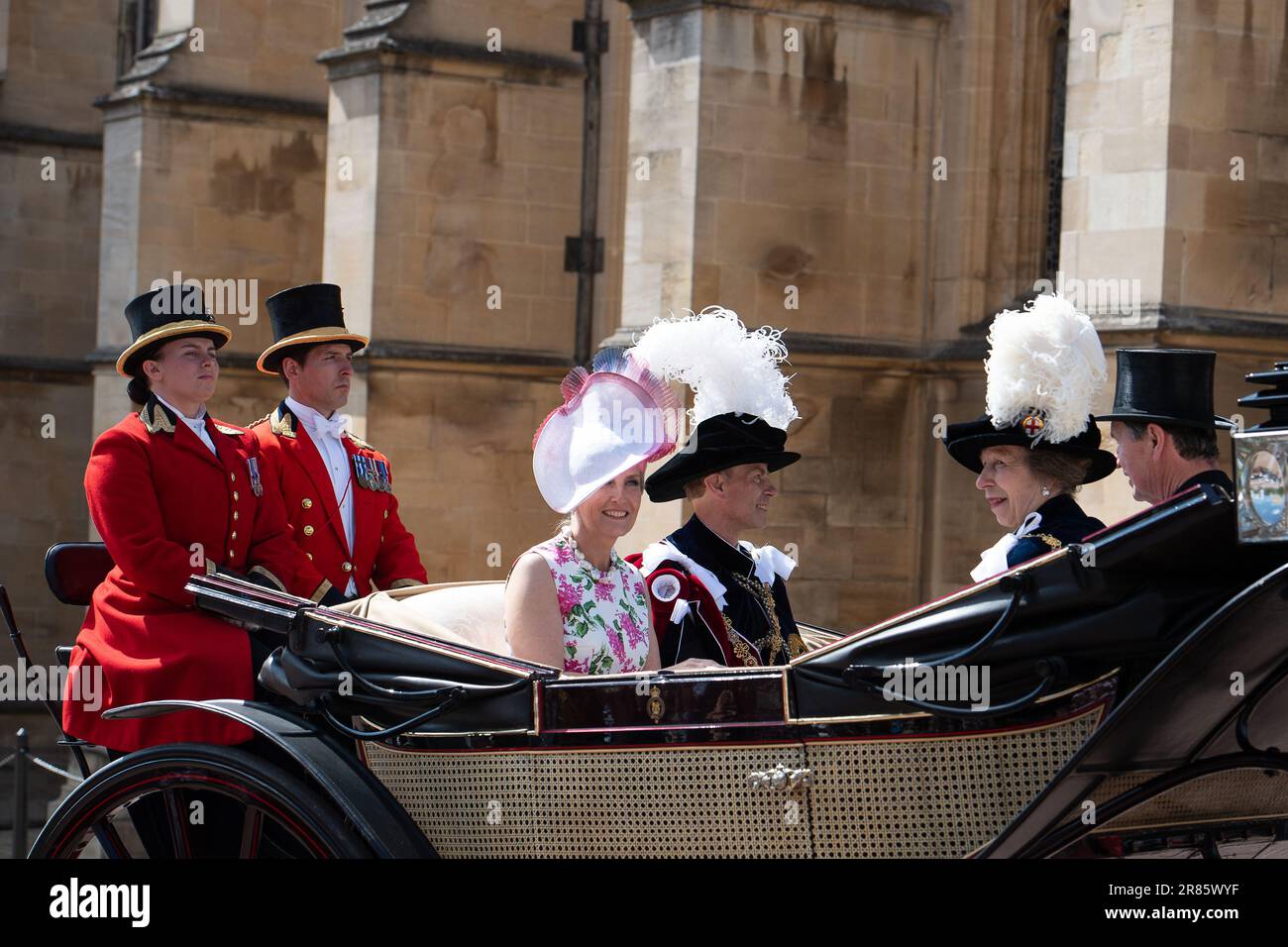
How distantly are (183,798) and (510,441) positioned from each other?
853 centimetres

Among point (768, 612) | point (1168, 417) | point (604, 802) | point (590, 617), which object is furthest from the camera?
point (768, 612)

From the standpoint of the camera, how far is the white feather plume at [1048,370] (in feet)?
14.7

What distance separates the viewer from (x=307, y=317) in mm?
5855

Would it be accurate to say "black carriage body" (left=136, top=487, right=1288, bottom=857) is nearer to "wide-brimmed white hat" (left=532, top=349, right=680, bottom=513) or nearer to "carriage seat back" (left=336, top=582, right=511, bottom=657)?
"carriage seat back" (left=336, top=582, right=511, bottom=657)

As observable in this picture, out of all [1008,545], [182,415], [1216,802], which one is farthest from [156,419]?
[1216,802]

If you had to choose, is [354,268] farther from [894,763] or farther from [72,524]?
[894,763]

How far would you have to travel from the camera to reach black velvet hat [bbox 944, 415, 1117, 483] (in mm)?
4523

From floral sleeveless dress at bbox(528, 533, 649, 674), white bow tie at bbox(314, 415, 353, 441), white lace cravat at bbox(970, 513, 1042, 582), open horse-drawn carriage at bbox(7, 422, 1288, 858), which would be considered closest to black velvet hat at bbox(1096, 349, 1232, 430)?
white lace cravat at bbox(970, 513, 1042, 582)

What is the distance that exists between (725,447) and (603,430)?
0.37 metres

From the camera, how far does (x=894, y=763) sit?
3.82 meters

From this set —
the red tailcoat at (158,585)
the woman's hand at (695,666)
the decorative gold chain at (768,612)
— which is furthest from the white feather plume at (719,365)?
the red tailcoat at (158,585)

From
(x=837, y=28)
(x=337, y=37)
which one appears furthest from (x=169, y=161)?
(x=837, y=28)

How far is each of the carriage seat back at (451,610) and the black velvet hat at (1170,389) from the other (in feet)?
5.16

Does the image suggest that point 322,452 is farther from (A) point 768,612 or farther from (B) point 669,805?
(B) point 669,805
